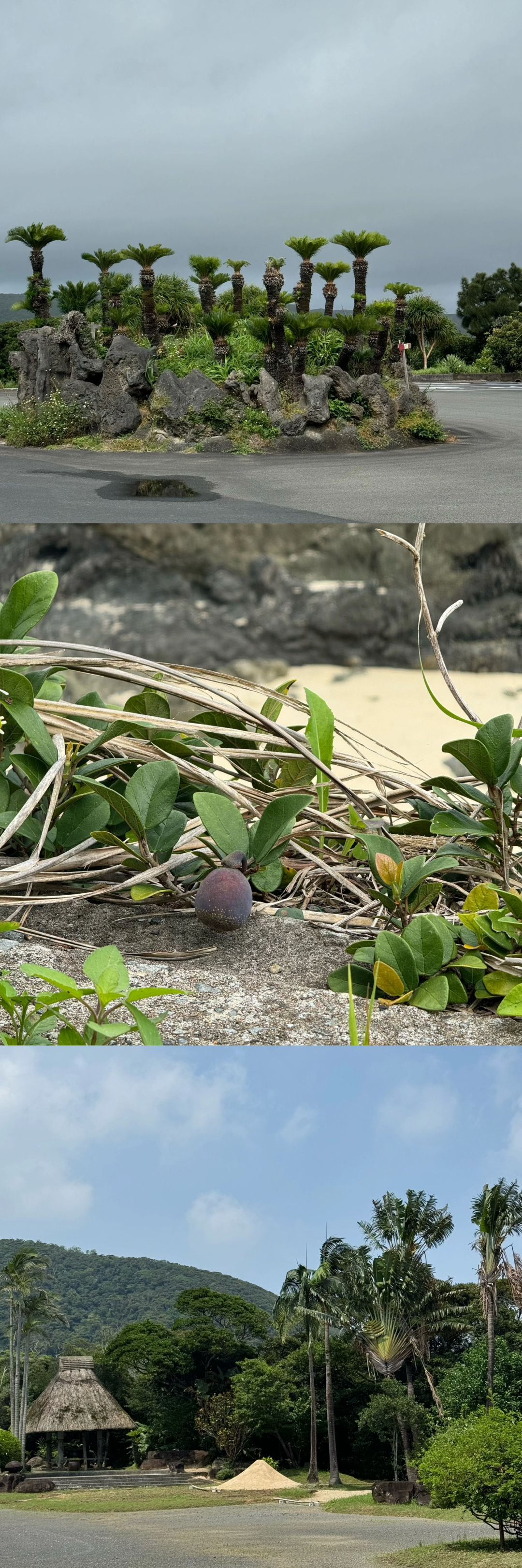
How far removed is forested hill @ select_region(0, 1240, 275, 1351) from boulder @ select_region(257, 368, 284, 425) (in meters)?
15.6

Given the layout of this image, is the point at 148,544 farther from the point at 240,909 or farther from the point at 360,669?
the point at 240,909

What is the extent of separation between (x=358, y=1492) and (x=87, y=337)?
18169mm

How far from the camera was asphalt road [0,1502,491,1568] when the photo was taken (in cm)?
49

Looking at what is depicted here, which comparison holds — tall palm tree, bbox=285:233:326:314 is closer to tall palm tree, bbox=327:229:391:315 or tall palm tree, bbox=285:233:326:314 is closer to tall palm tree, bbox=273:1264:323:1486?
tall palm tree, bbox=327:229:391:315

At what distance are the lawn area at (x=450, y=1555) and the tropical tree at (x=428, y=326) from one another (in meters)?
31.8

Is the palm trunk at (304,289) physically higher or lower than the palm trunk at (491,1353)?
higher

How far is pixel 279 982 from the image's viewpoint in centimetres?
88

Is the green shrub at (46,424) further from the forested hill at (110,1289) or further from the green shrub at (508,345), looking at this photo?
the green shrub at (508,345)

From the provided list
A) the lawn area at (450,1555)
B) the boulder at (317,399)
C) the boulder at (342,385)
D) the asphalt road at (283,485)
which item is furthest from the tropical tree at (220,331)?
the lawn area at (450,1555)

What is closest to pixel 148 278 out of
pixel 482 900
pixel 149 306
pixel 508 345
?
pixel 149 306

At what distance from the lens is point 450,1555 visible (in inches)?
20.0

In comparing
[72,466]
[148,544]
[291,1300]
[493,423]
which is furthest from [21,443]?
[291,1300]

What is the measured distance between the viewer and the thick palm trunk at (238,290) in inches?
841

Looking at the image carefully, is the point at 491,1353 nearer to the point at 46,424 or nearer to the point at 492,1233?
the point at 492,1233
